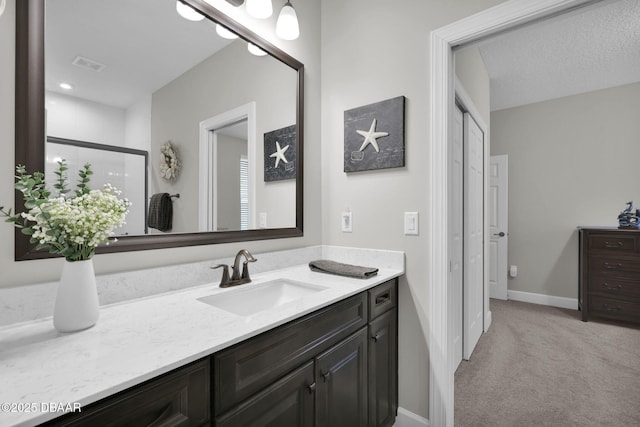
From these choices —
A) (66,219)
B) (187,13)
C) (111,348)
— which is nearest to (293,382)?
(111,348)

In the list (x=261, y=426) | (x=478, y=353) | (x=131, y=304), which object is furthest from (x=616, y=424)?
(x=131, y=304)

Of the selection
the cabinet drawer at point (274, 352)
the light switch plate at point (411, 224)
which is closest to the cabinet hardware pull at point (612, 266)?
the light switch plate at point (411, 224)

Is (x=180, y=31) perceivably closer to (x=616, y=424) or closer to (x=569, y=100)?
(x=616, y=424)

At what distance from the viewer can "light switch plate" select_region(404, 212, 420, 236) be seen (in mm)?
1632

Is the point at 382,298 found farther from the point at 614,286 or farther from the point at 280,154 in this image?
the point at 614,286

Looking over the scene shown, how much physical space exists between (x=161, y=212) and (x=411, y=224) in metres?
1.25

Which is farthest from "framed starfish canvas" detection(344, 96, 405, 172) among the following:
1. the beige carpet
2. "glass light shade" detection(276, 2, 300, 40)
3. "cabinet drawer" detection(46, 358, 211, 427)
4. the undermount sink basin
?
the beige carpet

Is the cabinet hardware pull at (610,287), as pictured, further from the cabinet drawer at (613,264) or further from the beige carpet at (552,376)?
the beige carpet at (552,376)

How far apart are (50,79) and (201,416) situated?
115 centimetres

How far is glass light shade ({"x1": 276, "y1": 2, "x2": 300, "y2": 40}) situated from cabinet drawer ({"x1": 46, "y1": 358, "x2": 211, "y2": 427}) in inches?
63.6

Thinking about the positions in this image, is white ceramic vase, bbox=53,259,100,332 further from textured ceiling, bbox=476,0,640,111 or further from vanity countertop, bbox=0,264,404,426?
textured ceiling, bbox=476,0,640,111

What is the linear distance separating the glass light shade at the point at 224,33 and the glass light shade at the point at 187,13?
0.29ft

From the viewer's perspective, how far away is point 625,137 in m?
3.43

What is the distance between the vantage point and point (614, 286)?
123 inches
